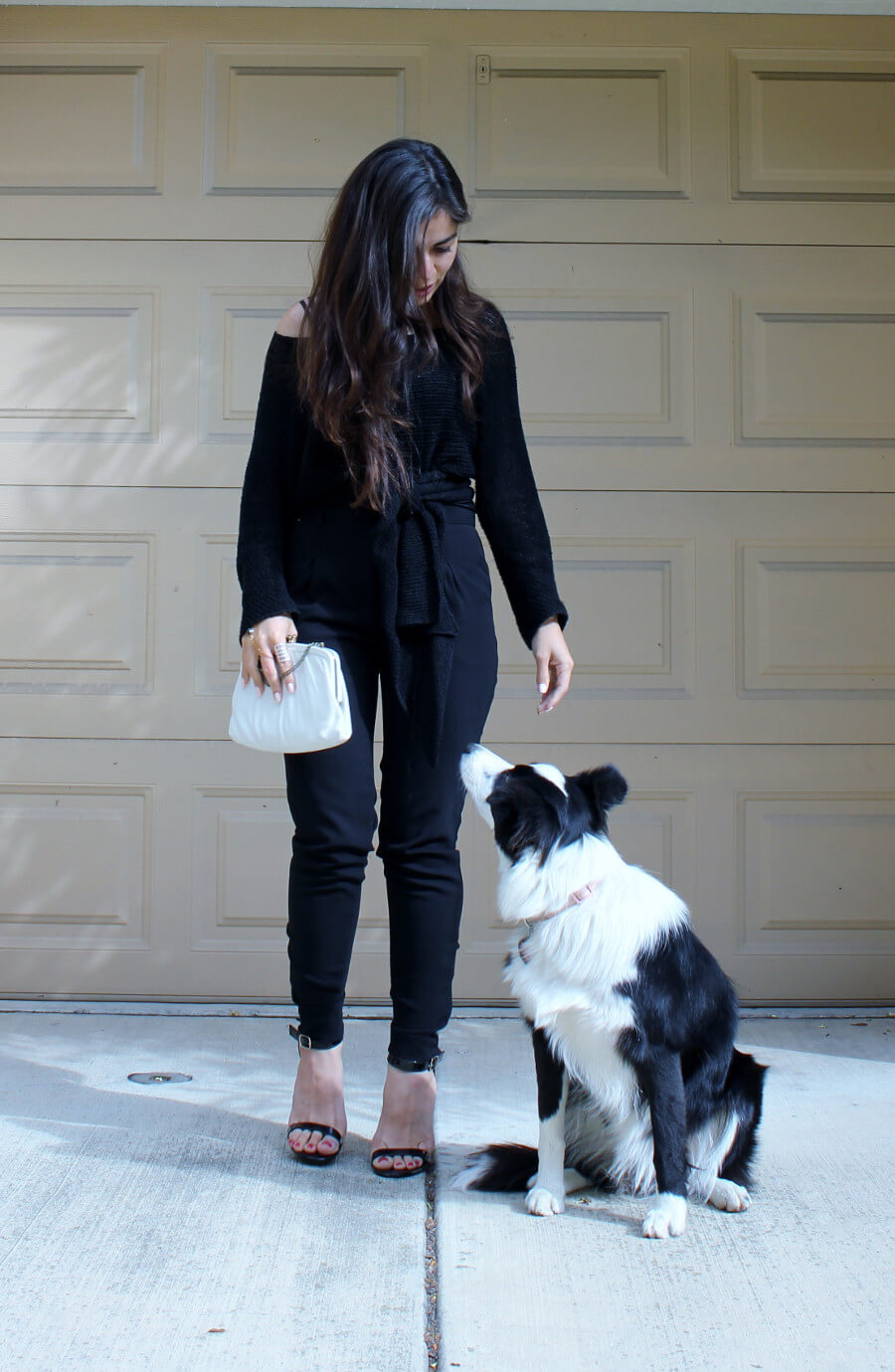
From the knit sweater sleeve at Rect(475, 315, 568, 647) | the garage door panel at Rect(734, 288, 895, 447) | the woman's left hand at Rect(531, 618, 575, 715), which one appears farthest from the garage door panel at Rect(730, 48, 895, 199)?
the woman's left hand at Rect(531, 618, 575, 715)

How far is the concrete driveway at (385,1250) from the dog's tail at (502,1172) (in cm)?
3

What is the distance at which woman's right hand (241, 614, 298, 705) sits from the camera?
76.4 inches

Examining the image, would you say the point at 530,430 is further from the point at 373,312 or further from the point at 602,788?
the point at 602,788

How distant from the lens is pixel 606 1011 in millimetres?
1800

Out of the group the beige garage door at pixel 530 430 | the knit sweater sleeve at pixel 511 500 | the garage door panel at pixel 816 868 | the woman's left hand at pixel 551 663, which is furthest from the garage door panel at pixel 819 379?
the woman's left hand at pixel 551 663

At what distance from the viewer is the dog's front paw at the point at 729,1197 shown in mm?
1873

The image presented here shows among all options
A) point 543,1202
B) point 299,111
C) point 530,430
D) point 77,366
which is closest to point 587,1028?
point 543,1202

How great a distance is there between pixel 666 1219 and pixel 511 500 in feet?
4.16

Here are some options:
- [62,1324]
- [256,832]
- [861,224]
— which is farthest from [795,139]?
[62,1324]

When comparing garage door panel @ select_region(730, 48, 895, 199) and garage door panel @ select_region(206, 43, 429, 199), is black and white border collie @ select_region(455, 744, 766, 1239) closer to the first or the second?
garage door panel @ select_region(206, 43, 429, 199)

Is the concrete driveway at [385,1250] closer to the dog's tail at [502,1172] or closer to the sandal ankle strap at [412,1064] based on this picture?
the dog's tail at [502,1172]

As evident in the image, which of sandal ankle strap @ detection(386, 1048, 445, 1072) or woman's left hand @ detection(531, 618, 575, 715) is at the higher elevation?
woman's left hand @ detection(531, 618, 575, 715)

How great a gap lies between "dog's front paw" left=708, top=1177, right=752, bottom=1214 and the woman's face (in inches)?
63.3

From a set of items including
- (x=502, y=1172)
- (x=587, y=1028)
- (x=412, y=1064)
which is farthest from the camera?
(x=412, y=1064)
